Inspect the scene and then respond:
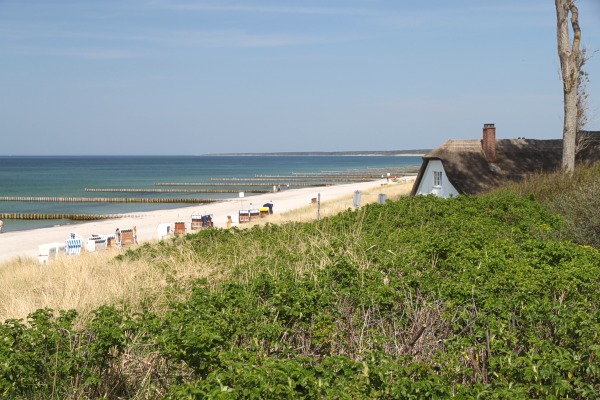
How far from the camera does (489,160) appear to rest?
28750mm

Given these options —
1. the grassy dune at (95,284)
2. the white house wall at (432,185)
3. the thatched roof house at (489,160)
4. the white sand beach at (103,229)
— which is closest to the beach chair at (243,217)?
the white sand beach at (103,229)

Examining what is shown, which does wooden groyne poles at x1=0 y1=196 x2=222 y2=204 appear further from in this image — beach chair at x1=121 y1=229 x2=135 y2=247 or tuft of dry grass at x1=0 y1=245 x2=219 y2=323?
tuft of dry grass at x1=0 y1=245 x2=219 y2=323

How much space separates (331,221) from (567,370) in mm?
9888

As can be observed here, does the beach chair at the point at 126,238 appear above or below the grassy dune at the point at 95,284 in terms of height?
below

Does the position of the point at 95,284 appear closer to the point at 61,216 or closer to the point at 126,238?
the point at 126,238

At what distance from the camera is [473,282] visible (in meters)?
7.92

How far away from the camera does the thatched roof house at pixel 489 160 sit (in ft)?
90.8

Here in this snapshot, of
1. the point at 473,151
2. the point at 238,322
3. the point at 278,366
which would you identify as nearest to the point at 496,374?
the point at 278,366

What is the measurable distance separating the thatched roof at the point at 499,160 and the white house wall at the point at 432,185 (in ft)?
1.60

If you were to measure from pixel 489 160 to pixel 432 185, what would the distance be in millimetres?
3065

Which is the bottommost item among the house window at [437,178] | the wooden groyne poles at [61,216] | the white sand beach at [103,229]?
the wooden groyne poles at [61,216]

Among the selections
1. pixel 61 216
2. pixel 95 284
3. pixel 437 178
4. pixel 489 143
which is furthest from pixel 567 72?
pixel 61 216

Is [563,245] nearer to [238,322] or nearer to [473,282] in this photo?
[473,282]

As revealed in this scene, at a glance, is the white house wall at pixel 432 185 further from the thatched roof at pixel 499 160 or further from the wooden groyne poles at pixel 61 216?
the wooden groyne poles at pixel 61 216
